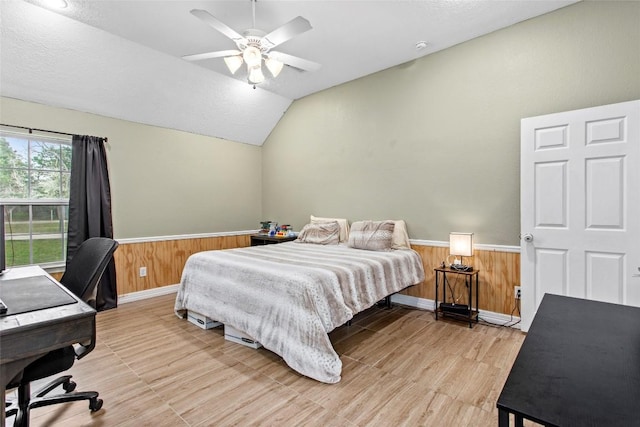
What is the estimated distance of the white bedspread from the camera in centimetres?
219

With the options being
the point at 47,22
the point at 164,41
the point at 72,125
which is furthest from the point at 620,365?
the point at 72,125

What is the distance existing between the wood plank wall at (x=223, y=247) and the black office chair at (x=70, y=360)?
205cm

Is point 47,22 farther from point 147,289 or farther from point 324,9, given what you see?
point 147,289

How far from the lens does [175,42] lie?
324 cm

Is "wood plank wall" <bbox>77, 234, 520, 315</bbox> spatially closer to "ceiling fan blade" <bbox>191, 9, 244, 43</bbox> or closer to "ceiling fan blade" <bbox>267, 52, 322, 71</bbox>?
"ceiling fan blade" <bbox>267, 52, 322, 71</bbox>

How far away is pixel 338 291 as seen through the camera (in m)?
2.46

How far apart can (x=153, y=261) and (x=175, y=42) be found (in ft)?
9.13

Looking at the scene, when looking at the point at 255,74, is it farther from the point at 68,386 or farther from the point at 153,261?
the point at 153,261

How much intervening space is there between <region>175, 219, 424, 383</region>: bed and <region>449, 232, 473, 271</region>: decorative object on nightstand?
1.51 ft

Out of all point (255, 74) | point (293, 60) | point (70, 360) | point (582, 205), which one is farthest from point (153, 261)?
point (582, 205)

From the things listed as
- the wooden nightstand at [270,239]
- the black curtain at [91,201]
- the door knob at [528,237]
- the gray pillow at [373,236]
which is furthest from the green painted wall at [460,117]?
the black curtain at [91,201]

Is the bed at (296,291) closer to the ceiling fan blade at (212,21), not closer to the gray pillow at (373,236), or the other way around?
the gray pillow at (373,236)

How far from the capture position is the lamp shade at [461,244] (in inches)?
123

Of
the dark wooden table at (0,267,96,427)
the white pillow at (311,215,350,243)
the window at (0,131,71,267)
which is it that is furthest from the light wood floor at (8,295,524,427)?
the white pillow at (311,215,350,243)
